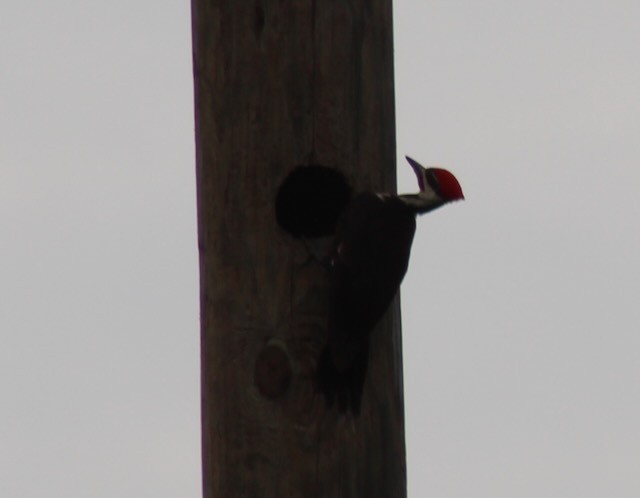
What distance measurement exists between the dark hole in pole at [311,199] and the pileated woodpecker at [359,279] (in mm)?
82

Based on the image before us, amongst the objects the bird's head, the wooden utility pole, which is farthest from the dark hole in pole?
the bird's head

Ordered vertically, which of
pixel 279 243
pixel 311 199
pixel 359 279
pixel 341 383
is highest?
pixel 311 199

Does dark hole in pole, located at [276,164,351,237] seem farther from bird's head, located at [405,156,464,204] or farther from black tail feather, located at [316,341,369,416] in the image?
bird's head, located at [405,156,464,204]

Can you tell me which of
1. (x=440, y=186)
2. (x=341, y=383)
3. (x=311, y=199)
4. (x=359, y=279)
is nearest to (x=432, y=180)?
(x=440, y=186)

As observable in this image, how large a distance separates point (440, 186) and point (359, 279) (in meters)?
0.94

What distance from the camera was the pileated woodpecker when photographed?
5.02 metres

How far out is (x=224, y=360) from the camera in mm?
5070

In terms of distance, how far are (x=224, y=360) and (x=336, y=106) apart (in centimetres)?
85

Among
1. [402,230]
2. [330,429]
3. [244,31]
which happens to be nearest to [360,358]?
A: [330,429]

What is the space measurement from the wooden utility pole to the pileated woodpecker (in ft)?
0.19

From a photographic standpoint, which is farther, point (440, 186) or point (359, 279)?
point (440, 186)

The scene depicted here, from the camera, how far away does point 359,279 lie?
16.9 ft

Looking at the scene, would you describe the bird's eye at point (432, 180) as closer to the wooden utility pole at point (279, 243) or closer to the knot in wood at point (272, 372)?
the wooden utility pole at point (279, 243)

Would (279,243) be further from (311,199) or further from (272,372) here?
(272,372)
